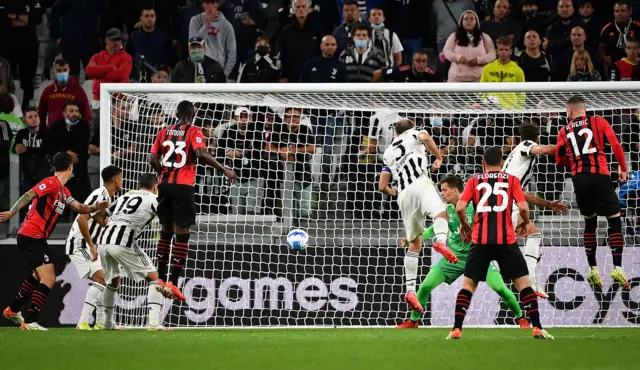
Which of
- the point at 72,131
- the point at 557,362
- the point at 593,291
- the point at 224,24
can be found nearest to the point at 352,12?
the point at 224,24

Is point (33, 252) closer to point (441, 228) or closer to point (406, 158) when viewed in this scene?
point (406, 158)

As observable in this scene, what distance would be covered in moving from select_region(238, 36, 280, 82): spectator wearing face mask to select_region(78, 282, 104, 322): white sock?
4.58 meters

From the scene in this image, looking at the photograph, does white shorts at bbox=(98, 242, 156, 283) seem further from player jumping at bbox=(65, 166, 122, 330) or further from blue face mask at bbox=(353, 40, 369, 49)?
blue face mask at bbox=(353, 40, 369, 49)

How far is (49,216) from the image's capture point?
12.0 m

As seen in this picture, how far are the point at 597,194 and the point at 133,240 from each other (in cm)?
488

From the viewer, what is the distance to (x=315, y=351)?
8.41 metres

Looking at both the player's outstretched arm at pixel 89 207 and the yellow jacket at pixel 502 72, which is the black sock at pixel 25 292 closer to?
the player's outstretched arm at pixel 89 207

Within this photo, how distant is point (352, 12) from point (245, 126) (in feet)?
10.2

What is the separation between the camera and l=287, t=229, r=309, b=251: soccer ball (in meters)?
12.9

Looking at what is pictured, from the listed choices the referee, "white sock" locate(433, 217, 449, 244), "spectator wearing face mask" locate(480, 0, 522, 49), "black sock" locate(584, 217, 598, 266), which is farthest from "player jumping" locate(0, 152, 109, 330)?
"spectator wearing face mask" locate(480, 0, 522, 49)

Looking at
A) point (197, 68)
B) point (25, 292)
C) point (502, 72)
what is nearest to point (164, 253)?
point (25, 292)

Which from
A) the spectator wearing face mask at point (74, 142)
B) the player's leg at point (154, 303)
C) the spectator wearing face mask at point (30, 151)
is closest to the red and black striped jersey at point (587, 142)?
the player's leg at point (154, 303)

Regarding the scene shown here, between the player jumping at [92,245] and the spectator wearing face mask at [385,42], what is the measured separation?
16.4ft

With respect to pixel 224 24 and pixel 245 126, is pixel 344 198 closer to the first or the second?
pixel 245 126
